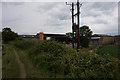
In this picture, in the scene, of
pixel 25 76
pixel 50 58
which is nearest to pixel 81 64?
pixel 50 58

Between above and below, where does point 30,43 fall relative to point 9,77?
above

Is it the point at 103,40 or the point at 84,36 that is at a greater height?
the point at 84,36

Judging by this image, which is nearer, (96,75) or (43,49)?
(96,75)

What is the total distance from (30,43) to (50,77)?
7247 millimetres

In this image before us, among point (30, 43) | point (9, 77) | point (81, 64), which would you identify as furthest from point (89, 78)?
point (30, 43)

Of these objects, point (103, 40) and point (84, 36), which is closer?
point (84, 36)

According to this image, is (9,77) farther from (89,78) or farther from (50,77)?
(89,78)

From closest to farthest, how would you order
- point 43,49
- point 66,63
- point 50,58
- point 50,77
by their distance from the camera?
point 50,77, point 66,63, point 50,58, point 43,49

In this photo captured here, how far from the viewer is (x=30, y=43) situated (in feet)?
35.7

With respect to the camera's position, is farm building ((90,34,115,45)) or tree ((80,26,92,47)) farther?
farm building ((90,34,115,45))

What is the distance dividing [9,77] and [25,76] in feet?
2.45

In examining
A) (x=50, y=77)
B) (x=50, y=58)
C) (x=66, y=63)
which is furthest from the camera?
(x=50, y=58)

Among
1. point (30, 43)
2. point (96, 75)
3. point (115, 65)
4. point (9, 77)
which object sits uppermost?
point (30, 43)

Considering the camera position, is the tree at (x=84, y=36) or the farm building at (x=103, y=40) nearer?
the tree at (x=84, y=36)
